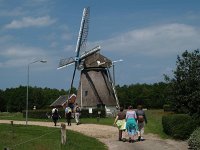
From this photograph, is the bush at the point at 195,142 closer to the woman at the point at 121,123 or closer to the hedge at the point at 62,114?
the woman at the point at 121,123

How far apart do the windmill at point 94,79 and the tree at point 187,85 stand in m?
40.7

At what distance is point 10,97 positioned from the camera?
499 ft

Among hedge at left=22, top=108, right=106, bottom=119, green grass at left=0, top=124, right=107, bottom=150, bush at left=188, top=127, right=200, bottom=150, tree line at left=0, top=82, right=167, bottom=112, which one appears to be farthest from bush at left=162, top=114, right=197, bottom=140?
tree line at left=0, top=82, right=167, bottom=112

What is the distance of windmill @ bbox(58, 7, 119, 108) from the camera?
68125 mm

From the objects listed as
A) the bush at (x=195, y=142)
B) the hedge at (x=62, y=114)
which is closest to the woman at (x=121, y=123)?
the bush at (x=195, y=142)

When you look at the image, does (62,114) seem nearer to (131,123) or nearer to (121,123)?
(121,123)

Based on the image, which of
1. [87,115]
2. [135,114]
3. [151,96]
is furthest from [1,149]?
[151,96]

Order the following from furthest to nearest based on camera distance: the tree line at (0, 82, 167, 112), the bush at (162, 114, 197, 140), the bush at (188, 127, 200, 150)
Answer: the tree line at (0, 82, 167, 112) → the bush at (162, 114, 197, 140) → the bush at (188, 127, 200, 150)

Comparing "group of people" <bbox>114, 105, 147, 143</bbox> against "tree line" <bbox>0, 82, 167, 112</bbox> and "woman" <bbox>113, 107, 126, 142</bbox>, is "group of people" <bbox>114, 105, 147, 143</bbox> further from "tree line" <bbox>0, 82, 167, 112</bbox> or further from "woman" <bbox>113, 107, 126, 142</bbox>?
"tree line" <bbox>0, 82, 167, 112</bbox>

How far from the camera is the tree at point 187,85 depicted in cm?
2589

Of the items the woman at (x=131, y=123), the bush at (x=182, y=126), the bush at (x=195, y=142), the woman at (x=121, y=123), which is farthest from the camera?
the bush at (x=182, y=126)

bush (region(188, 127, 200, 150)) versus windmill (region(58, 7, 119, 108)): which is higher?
windmill (region(58, 7, 119, 108))

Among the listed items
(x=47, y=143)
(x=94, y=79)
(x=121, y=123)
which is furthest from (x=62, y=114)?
(x=47, y=143)

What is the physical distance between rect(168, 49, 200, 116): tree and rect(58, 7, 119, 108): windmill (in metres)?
40.7
